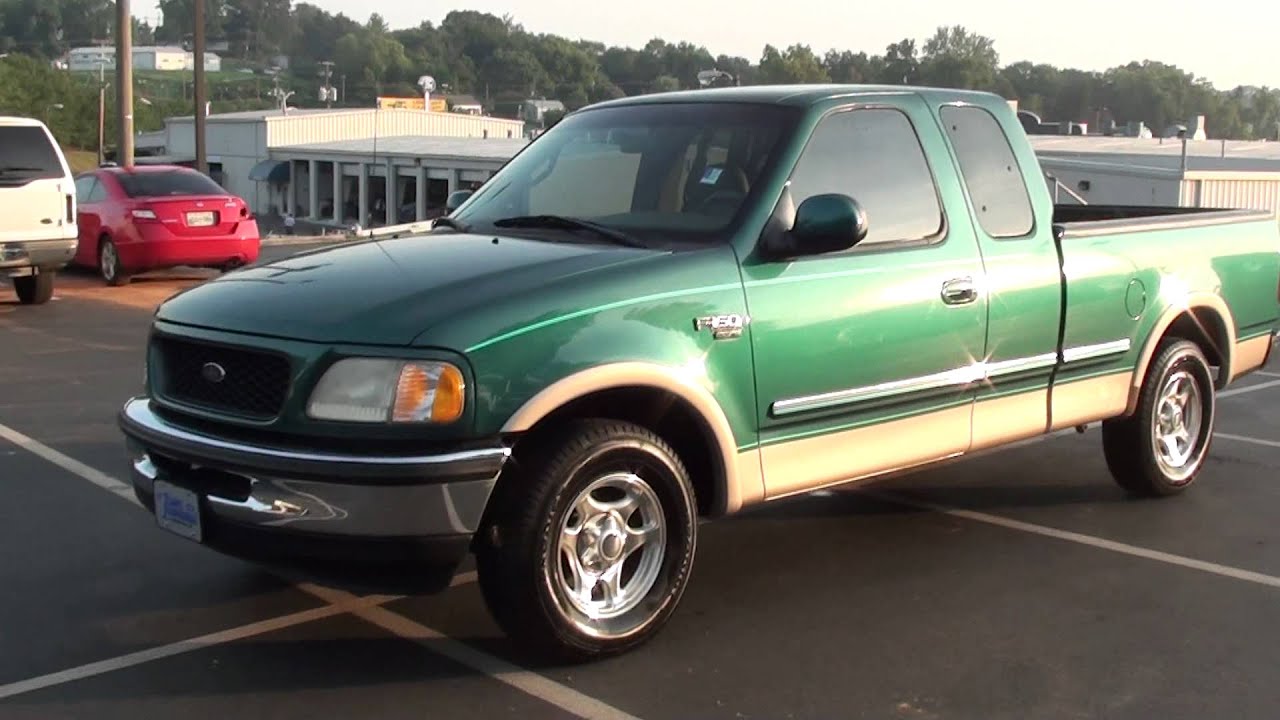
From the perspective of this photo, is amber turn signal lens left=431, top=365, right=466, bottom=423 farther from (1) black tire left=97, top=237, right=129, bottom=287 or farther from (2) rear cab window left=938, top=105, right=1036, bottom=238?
(1) black tire left=97, top=237, right=129, bottom=287

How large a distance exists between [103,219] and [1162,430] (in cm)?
1268

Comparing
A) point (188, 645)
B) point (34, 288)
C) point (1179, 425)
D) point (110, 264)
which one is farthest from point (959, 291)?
point (110, 264)

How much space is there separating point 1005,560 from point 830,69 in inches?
2949

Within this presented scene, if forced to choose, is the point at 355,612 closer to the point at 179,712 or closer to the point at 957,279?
the point at 179,712

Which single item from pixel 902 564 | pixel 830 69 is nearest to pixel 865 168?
pixel 902 564

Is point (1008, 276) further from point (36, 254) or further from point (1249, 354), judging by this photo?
point (36, 254)

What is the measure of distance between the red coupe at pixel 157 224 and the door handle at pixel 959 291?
11927 mm

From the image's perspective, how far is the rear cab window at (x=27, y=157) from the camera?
45.2ft

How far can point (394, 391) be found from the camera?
15.0 feet

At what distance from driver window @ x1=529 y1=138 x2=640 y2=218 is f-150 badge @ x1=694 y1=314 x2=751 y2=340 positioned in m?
0.78

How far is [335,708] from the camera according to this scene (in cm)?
461

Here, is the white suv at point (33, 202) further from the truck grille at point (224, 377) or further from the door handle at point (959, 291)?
the door handle at point (959, 291)

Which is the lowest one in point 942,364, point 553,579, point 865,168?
point 553,579

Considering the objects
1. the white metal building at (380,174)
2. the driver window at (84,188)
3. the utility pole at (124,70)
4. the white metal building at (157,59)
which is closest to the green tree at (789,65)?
the white metal building at (380,174)
